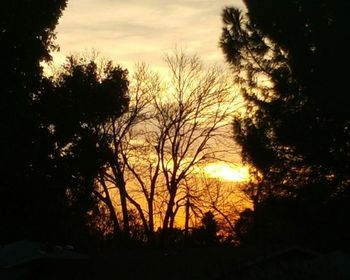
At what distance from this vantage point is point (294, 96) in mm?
19859

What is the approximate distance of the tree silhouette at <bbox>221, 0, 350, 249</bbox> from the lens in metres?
18.9

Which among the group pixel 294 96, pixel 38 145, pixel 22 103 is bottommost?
pixel 294 96

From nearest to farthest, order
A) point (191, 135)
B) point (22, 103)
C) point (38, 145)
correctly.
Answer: point (22, 103) → point (38, 145) → point (191, 135)

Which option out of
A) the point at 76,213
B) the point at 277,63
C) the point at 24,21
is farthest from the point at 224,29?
the point at 76,213

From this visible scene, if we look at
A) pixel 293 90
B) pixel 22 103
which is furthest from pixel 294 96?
pixel 22 103

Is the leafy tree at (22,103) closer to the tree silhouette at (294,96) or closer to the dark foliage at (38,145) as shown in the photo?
the dark foliage at (38,145)

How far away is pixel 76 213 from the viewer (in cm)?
3156

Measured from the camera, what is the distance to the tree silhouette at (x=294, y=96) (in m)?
18.9

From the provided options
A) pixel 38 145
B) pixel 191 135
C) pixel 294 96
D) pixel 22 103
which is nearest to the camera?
pixel 294 96

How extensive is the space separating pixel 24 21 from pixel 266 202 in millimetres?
13976

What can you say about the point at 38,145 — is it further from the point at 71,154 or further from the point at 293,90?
the point at 293,90

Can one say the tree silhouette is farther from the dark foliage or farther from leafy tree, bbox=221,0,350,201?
the dark foliage

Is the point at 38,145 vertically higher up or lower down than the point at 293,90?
higher up

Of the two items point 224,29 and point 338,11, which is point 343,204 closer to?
point 338,11
